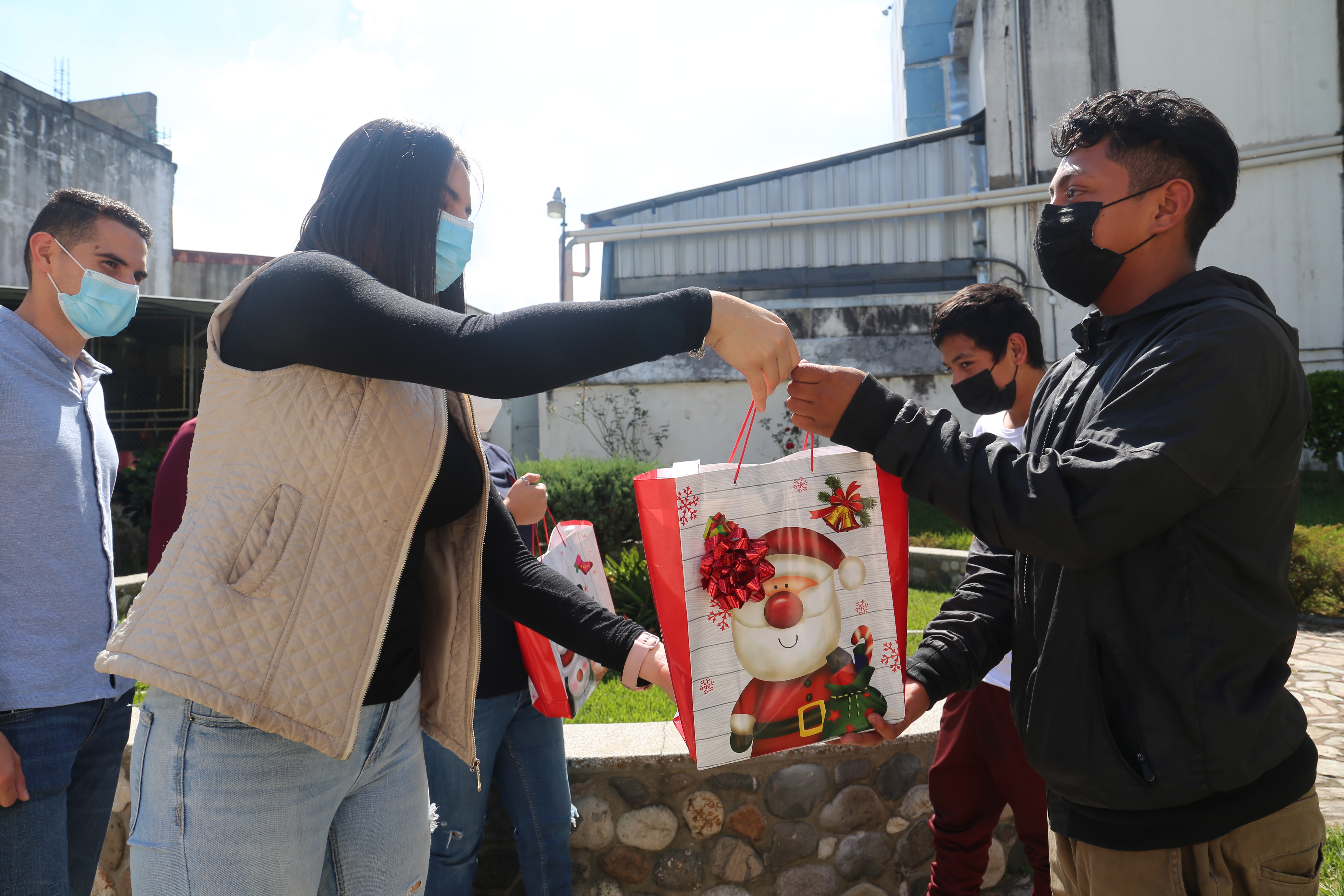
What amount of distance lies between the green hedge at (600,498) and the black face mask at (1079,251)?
196 inches

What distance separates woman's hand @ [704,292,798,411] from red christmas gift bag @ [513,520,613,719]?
1.20 metres

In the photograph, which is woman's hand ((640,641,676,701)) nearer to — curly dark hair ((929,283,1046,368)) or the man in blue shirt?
the man in blue shirt

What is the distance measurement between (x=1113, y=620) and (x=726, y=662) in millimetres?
714

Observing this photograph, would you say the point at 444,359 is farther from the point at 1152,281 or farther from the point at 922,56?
the point at 922,56

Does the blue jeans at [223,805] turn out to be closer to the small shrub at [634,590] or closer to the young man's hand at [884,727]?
the young man's hand at [884,727]

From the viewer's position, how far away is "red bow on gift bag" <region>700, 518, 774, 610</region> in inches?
59.3

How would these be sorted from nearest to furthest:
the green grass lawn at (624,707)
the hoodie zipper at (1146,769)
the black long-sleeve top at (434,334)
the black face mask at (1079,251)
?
the black long-sleeve top at (434,334)
the hoodie zipper at (1146,769)
the black face mask at (1079,251)
the green grass lawn at (624,707)

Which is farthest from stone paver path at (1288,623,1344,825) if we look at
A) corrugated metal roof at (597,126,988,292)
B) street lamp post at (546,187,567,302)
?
street lamp post at (546,187,567,302)

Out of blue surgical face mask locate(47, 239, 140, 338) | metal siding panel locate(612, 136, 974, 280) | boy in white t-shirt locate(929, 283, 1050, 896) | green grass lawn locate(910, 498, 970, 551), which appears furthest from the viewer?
metal siding panel locate(612, 136, 974, 280)

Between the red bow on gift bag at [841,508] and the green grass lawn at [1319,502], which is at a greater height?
the red bow on gift bag at [841,508]

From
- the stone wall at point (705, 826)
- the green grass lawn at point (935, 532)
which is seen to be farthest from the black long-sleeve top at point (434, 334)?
the green grass lawn at point (935, 532)

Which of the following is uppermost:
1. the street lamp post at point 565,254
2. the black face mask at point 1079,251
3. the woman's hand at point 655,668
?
the street lamp post at point 565,254

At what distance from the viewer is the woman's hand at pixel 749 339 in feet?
4.49

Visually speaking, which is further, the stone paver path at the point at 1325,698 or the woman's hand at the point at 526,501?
the stone paver path at the point at 1325,698
